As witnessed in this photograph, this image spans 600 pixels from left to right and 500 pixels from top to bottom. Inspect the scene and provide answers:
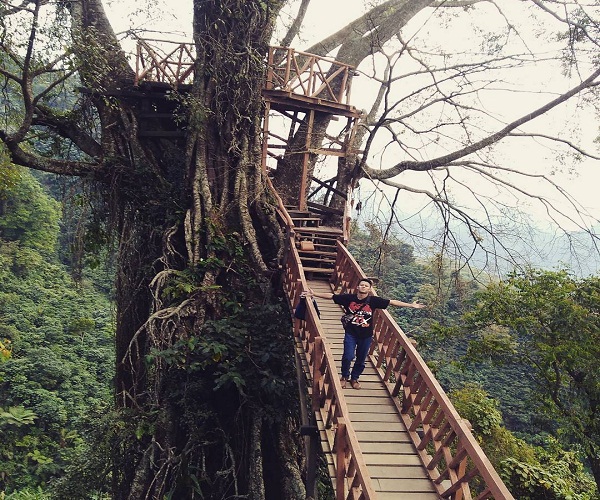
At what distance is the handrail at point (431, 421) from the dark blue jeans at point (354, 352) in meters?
0.38

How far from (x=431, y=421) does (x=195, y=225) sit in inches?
175

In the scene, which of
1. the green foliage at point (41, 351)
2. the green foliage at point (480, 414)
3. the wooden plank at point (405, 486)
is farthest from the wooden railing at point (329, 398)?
the green foliage at point (480, 414)

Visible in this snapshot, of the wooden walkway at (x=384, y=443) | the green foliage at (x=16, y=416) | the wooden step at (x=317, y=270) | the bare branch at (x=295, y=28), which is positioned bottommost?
the green foliage at (x=16, y=416)

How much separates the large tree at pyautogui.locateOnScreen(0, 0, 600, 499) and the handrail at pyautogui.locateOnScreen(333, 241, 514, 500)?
1.37m

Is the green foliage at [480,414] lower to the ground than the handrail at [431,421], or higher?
lower

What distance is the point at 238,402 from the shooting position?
631 centimetres

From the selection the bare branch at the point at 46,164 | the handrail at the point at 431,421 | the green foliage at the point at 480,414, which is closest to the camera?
the handrail at the point at 431,421

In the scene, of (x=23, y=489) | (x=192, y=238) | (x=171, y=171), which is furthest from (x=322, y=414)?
(x=23, y=489)

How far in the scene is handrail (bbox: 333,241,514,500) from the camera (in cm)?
343

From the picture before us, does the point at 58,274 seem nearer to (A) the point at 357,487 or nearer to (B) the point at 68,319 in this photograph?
(B) the point at 68,319

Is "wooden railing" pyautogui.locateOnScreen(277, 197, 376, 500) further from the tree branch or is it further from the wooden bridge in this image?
the tree branch

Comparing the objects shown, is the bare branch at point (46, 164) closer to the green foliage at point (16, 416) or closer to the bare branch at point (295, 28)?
the bare branch at point (295, 28)

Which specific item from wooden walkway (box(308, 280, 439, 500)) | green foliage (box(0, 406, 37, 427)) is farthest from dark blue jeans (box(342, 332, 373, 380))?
green foliage (box(0, 406, 37, 427))

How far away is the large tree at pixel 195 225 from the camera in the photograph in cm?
573
